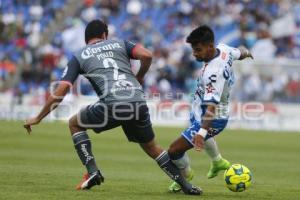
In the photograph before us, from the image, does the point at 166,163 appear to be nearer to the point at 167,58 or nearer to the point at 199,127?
the point at 199,127

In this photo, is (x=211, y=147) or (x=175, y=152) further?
(x=211, y=147)

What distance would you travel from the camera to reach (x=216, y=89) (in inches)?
414

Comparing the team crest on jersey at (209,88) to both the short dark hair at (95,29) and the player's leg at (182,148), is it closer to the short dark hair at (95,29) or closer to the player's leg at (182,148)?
the player's leg at (182,148)

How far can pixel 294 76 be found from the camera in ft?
109

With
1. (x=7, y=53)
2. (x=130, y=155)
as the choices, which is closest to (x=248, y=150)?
(x=130, y=155)

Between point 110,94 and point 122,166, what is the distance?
5.87 metres

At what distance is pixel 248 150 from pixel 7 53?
16298mm

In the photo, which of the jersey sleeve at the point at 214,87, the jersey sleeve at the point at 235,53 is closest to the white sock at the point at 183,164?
the jersey sleeve at the point at 214,87

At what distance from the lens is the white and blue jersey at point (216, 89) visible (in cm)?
1055

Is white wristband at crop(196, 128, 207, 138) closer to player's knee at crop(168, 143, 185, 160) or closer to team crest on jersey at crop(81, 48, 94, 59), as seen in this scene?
player's knee at crop(168, 143, 185, 160)

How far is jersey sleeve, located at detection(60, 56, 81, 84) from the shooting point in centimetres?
1031

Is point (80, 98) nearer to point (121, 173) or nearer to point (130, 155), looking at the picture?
point (130, 155)

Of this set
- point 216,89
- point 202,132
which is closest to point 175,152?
point 202,132

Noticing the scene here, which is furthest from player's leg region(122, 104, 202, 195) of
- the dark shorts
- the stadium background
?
the stadium background
